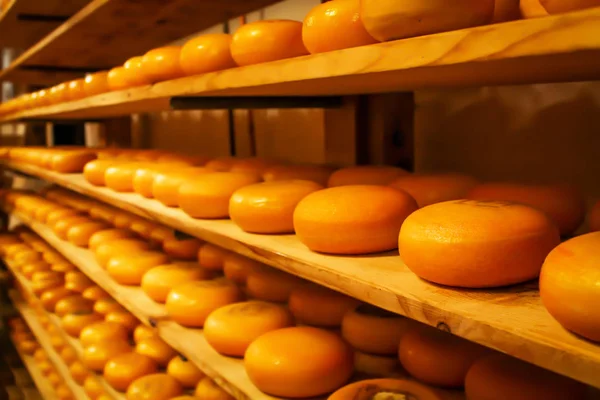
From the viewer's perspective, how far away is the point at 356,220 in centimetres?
83

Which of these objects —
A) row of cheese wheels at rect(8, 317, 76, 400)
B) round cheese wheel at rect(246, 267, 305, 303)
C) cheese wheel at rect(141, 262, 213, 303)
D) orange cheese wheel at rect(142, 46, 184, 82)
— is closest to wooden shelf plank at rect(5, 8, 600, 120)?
orange cheese wheel at rect(142, 46, 184, 82)

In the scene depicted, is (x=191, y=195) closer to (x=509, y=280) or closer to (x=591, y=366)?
(x=509, y=280)

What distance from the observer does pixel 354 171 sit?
1150 millimetres

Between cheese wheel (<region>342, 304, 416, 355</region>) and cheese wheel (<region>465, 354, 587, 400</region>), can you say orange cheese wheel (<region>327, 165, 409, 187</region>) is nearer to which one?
cheese wheel (<region>342, 304, 416, 355</region>)

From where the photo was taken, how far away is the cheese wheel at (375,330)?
42.3 inches

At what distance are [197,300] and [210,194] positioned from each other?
27 cm

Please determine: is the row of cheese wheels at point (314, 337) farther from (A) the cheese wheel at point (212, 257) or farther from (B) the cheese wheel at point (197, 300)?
(A) the cheese wheel at point (212, 257)

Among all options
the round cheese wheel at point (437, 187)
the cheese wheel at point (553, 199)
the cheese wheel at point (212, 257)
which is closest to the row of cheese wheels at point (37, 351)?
the cheese wheel at point (212, 257)

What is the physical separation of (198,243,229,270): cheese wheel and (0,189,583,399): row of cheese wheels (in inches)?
8.6

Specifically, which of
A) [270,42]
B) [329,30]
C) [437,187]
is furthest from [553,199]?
[270,42]

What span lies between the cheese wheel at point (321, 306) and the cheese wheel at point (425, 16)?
0.67 m

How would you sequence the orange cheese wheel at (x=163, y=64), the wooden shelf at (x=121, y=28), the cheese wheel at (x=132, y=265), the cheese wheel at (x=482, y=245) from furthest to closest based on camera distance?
the wooden shelf at (x=121, y=28)
the cheese wheel at (x=132, y=265)
the orange cheese wheel at (x=163, y=64)
the cheese wheel at (x=482, y=245)

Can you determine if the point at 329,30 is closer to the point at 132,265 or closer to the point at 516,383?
the point at 516,383

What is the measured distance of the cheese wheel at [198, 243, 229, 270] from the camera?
5.51ft
